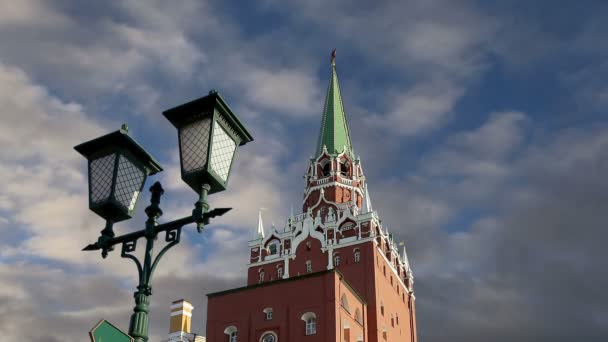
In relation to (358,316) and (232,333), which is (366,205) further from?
(232,333)

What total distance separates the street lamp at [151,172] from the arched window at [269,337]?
35488 millimetres

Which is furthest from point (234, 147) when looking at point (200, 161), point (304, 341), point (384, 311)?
point (384, 311)

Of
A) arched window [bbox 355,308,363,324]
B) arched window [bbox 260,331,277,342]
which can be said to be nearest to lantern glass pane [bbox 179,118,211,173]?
arched window [bbox 260,331,277,342]

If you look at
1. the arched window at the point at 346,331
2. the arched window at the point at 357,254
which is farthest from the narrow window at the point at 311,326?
the arched window at the point at 357,254

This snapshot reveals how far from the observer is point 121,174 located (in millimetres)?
8086

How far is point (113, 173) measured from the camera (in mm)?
8008

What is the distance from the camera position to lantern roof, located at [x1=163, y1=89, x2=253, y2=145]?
24.9 feet

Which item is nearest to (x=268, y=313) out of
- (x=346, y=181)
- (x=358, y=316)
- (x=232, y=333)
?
(x=232, y=333)

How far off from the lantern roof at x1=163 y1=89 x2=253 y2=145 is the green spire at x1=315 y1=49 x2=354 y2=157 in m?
54.6

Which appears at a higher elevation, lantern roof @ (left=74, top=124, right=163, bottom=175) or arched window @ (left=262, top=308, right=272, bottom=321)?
arched window @ (left=262, top=308, right=272, bottom=321)

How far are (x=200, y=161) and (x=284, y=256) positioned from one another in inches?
1866

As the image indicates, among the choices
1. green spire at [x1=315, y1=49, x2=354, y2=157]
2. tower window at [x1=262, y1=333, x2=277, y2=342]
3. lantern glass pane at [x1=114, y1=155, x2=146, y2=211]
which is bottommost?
lantern glass pane at [x1=114, y1=155, x2=146, y2=211]

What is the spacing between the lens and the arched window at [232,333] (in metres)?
44.0

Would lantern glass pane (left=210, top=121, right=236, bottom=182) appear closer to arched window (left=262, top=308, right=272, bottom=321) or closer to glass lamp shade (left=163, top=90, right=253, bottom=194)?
glass lamp shade (left=163, top=90, right=253, bottom=194)
